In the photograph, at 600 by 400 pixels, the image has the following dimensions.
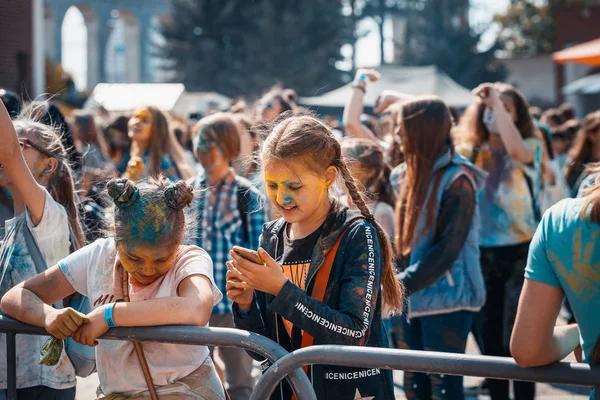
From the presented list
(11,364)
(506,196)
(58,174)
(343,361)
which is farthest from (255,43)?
(343,361)

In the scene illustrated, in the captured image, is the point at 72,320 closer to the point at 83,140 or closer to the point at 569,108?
the point at 83,140

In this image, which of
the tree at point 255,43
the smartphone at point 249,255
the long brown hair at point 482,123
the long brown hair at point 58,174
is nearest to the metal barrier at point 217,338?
the smartphone at point 249,255

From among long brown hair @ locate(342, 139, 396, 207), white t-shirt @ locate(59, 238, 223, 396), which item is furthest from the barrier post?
long brown hair @ locate(342, 139, 396, 207)

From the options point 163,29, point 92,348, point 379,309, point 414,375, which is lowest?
point 414,375

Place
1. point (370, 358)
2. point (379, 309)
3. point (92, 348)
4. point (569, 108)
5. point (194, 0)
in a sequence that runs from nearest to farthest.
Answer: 1. point (370, 358)
2. point (379, 309)
3. point (92, 348)
4. point (569, 108)
5. point (194, 0)

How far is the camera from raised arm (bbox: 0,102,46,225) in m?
3.07

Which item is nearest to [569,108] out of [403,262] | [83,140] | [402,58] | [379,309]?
[83,140]

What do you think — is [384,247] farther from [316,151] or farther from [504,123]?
[504,123]

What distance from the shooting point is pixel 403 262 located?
4.65 metres

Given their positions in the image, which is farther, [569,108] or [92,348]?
[569,108]

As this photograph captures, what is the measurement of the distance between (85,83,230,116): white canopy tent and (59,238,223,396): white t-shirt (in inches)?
653

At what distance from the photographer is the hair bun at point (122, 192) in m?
2.73

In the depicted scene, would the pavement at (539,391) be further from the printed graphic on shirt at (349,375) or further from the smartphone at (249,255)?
the smartphone at (249,255)

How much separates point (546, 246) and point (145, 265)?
124 cm
